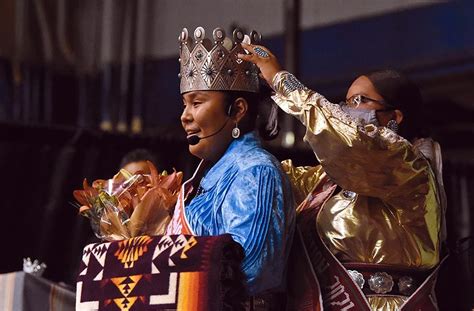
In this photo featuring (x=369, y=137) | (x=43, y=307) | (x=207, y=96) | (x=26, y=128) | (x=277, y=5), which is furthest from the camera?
(x=277, y=5)

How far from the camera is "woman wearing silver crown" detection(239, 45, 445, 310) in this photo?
9.45 feet

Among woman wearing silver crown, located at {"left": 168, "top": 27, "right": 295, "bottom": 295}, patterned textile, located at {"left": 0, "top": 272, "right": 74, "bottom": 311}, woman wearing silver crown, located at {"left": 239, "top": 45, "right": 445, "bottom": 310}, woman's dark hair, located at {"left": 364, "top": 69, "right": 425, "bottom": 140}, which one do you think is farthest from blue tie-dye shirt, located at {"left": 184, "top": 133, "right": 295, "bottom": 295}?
patterned textile, located at {"left": 0, "top": 272, "right": 74, "bottom": 311}

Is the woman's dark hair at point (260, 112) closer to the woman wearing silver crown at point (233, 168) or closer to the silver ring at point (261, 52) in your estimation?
the woman wearing silver crown at point (233, 168)

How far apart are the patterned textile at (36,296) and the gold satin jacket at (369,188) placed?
1.16 m

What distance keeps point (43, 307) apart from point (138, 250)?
40.9 inches

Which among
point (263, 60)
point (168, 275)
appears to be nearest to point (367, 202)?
point (263, 60)

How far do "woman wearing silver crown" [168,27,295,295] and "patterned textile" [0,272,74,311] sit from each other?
35.0 inches

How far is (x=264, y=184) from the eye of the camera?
9.55 feet

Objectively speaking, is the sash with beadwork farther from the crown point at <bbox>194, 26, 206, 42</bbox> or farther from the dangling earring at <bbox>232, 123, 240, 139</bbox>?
the crown point at <bbox>194, 26, 206, 42</bbox>

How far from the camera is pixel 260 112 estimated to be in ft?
10.6

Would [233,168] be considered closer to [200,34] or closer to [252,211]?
[252,211]

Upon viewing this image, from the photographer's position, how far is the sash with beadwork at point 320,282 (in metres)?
3.02

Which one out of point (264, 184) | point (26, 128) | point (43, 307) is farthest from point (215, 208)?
point (26, 128)

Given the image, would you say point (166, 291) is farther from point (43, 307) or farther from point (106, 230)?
point (43, 307)
